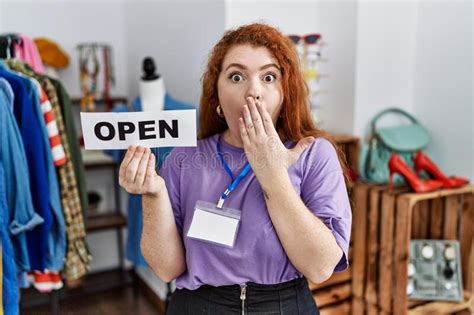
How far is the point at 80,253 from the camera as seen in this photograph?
75.2 inches

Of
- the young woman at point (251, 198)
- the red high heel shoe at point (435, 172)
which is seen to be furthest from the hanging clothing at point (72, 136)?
the red high heel shoe at point (435, 172)

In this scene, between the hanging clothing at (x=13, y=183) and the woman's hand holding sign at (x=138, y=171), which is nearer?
the woman's hand holding sign at (x=138, y=171)

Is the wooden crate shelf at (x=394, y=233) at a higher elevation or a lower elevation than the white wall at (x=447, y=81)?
lower

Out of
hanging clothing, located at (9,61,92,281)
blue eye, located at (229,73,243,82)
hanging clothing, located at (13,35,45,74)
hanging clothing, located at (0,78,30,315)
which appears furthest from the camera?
hanging clothing, located at (13,35,45,74)

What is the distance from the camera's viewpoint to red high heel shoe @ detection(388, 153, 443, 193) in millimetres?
1808

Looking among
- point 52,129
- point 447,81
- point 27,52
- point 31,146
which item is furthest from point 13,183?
point 447,81

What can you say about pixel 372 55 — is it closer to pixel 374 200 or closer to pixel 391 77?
pixel 391 77

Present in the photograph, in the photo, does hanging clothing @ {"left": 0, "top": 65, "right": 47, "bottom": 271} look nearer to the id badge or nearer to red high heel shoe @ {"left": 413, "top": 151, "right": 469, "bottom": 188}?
the id badge

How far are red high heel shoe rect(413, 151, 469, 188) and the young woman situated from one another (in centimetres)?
102

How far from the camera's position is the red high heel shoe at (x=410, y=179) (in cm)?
181

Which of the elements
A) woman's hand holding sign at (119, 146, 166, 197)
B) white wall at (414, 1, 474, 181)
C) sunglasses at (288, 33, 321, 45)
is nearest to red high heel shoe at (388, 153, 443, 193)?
white wall at (414, 1, 474, 181)

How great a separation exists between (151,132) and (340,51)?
1.47 metres

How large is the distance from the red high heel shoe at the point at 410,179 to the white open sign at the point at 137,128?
119 cm

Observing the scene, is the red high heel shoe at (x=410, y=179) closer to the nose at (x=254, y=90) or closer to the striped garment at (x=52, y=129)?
the nose at (x=254, y=90)
